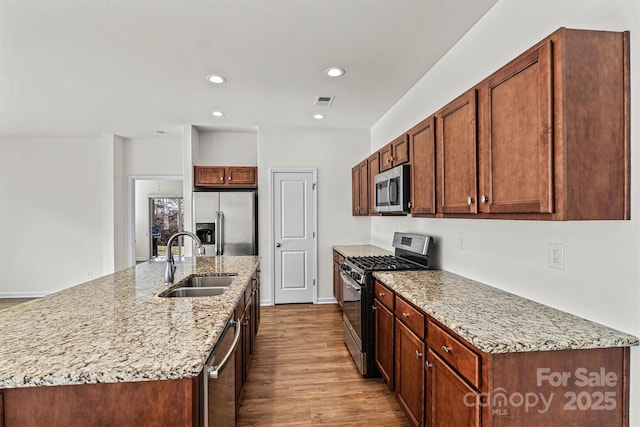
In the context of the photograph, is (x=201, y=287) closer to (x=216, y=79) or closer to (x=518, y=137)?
(x=216, y=79)

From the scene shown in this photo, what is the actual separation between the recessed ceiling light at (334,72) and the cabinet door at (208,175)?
2.52m

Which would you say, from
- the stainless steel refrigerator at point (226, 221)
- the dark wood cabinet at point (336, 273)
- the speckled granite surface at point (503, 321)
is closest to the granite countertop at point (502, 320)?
the speckled granite surface at point (503, 321)

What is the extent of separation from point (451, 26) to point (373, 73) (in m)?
0.88

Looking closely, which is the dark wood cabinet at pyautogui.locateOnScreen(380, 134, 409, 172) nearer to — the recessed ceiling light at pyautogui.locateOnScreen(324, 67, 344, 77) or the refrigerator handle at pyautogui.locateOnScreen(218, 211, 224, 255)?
the recessed ceiling light at pyautogui.locateOnScreen(324, 67, 344, 77)

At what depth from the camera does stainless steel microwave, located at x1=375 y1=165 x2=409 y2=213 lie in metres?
2.72

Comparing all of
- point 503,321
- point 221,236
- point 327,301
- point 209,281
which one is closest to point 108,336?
point 209,281

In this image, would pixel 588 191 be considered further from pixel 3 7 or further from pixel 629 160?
pixel 3 7

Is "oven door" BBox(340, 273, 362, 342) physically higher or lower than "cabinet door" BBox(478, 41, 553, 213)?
lower

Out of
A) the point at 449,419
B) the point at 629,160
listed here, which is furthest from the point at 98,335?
the point at 629,160

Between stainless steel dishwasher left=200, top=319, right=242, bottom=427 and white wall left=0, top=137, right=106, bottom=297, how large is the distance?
16.6ft

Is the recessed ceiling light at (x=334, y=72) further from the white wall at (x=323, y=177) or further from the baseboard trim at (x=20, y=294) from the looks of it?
the baseboard trim at (x=20, y=294)

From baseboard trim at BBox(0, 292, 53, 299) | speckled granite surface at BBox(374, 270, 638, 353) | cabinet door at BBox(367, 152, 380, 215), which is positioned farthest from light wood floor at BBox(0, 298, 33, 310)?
speckled granite surface at BBox(374, 270, 638, 353)

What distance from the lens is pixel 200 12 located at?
84.7 inches

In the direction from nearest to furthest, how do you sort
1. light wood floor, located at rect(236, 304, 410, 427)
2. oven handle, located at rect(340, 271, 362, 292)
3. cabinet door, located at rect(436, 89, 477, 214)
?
cabinet door, located at rect(436, 89, 477, 214) → light wood floor, located at rect(236, 304, 410, 427) → oven handle, located at rect(340, 271, 362, 292)
